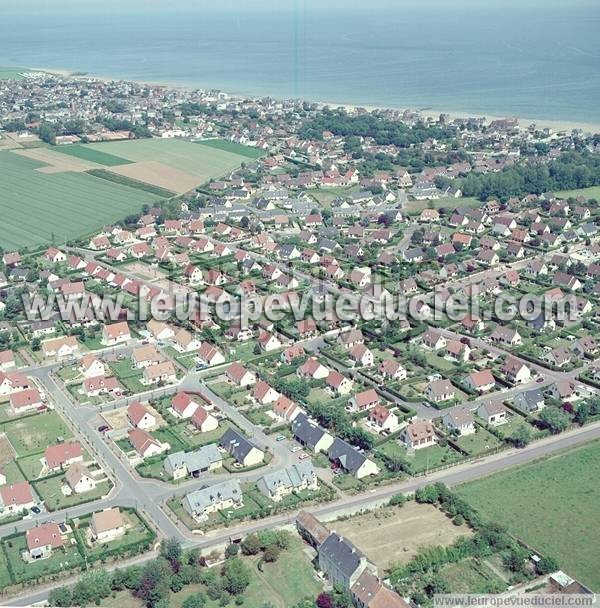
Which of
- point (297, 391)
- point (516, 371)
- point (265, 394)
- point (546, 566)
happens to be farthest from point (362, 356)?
point (546, 566)

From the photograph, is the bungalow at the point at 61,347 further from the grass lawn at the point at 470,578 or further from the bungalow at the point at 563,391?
the bungalow at the point at 563,391

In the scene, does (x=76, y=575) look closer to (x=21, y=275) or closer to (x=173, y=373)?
(x=173, y=373)

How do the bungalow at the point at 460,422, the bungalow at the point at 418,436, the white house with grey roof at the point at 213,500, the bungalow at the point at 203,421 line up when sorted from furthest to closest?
the bungalow at the point at 203,421
the bungalow at the point at 460,422
the bungalow at the point at 418,436
the white house with grey roof at the point at 213,500

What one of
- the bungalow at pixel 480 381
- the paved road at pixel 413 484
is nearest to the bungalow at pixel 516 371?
the bungalow at pixel 480 381

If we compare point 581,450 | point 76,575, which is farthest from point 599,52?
point 76,575

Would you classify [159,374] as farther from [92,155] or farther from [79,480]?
[92,155]

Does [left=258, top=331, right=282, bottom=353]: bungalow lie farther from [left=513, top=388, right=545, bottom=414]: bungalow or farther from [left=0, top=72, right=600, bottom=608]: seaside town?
[left=513, top=388, right=545, bottom=414]: bungalow
